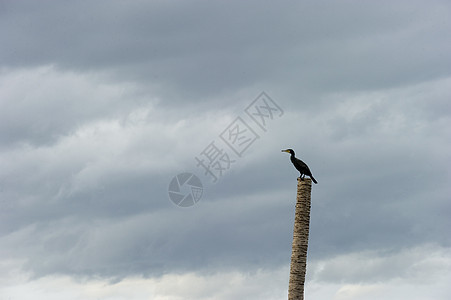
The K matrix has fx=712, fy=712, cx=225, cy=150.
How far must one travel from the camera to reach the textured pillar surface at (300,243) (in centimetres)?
3316

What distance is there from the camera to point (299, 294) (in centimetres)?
3312

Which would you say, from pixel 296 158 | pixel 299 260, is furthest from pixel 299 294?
pixel 296 158

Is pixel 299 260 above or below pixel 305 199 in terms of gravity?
below

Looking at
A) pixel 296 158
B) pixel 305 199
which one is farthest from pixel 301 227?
pixel 296 158

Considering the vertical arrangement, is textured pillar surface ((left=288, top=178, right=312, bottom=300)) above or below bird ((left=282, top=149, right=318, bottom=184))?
below

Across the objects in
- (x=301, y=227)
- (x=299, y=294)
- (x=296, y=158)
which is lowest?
(x=299, y=294)

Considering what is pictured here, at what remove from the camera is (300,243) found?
33375mm

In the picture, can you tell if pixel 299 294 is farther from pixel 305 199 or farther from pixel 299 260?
pixel 305 199

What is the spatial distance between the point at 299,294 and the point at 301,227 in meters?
3.10

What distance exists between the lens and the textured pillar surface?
3316 cm

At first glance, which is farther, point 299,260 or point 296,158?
point 296,158

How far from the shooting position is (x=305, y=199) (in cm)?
3362

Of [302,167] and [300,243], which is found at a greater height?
[302,167]

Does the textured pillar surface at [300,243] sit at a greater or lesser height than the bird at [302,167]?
lesser
